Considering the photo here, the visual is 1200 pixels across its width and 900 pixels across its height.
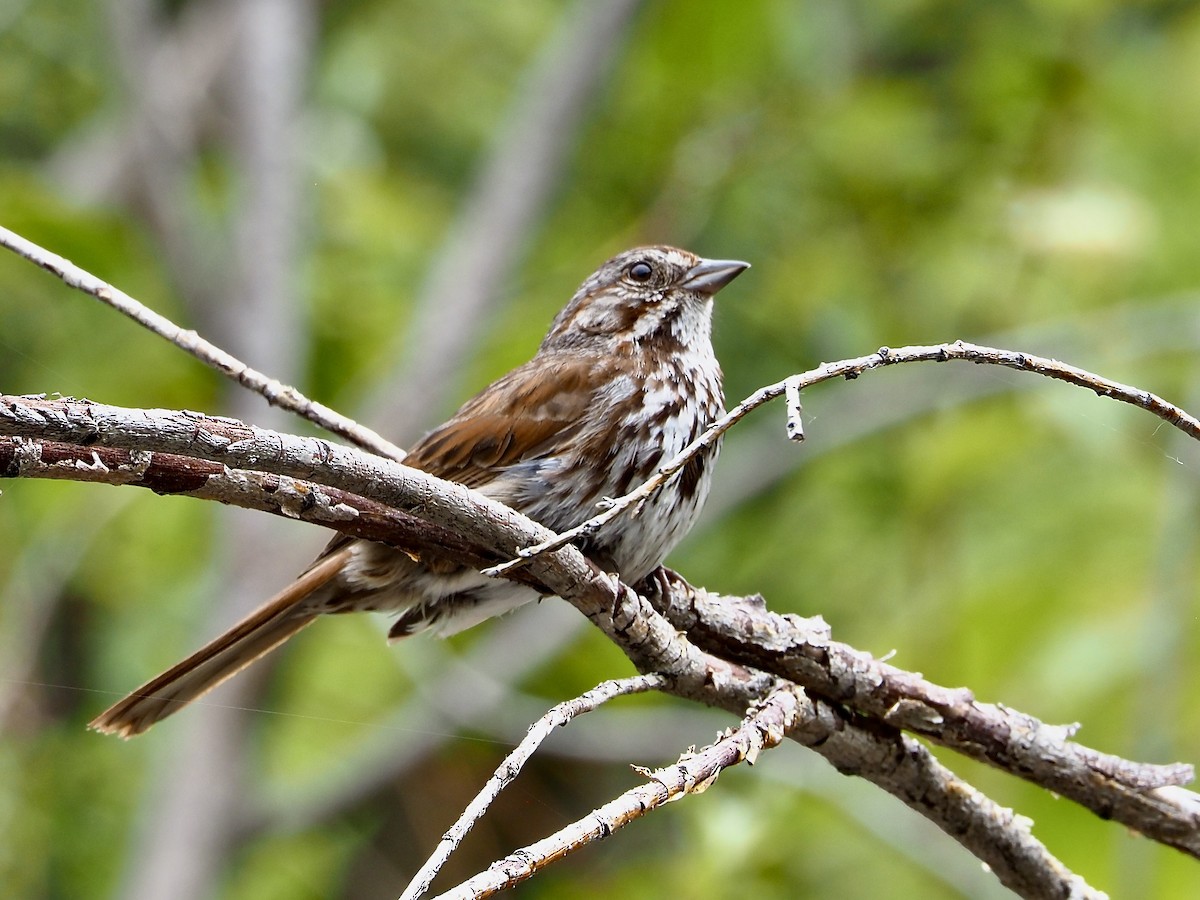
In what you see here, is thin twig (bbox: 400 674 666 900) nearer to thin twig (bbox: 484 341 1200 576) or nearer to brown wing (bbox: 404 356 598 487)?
thin twig (bbox: 484 341 1200 576)

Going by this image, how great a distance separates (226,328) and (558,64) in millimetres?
1606

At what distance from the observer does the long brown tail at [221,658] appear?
2377mm

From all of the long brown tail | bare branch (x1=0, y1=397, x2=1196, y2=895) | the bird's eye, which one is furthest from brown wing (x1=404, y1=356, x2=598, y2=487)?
bare branch (x1=0, y1=397, x2=1196, y2=895)

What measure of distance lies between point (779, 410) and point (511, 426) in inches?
102

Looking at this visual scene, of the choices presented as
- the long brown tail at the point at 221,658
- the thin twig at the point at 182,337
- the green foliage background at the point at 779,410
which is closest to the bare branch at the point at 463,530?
the thin twig at the point at 182,337

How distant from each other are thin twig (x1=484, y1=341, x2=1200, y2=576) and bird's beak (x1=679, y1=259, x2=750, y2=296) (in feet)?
4.63

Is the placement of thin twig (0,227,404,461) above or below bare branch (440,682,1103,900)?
above

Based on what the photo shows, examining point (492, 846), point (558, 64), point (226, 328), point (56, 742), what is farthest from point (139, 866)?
point (558, 64)

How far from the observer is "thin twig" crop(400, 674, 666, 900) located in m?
1.25

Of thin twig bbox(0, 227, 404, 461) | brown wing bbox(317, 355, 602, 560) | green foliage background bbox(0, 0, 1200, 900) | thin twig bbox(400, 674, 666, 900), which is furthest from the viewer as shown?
green foliage background bbox(0, 0, 1200, 900)

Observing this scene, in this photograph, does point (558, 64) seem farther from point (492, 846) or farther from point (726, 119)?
point (492, 846)

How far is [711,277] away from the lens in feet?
9.89

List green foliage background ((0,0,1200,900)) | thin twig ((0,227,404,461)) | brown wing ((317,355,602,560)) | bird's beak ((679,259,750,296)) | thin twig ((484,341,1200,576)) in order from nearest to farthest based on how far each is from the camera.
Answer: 1. thin twig ((484,341,1200,576))
2. thin twig ((0,227,404,461))
3. brown wing ((317,355,602,560))
4. bird's beak ((679,259,750,296))
5. green foliage background ((0,0,1200,900))

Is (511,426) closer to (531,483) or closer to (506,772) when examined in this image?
(531,483)
